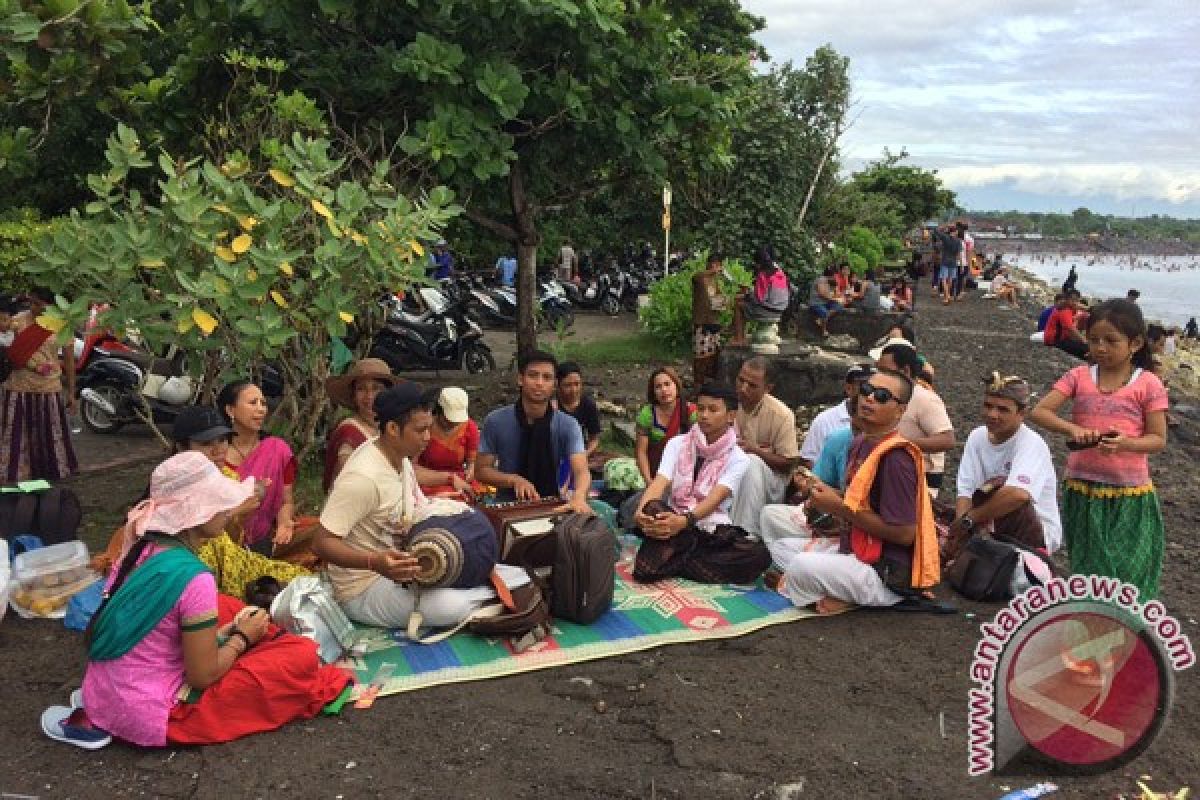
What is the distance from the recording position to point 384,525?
4.14 meters

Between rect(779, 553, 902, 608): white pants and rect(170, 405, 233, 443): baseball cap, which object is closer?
rect(170, 405, 233, 443): baseball cap

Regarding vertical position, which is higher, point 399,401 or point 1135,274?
point 1135,274

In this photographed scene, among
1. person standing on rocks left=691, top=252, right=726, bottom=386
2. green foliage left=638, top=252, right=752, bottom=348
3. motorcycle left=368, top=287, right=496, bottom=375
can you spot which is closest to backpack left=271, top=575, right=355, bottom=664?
person standing on rocks left=691, top=252, right=726, bottom=386

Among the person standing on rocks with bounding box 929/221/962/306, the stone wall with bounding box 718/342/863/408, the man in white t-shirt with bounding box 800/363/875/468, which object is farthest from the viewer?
the person standing on rocks with bounding box 929/221/962/306

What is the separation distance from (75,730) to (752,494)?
3.80m

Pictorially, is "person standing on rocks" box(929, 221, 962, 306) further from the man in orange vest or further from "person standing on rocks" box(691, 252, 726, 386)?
the man in orange vest

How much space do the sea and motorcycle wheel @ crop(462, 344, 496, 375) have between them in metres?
55.0

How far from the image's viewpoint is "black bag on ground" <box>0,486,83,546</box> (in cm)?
501

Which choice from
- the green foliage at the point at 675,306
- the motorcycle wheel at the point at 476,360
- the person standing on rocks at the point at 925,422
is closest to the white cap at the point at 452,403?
the person standing on rocks at the point at 925,422

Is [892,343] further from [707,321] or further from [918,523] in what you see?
[707,321]

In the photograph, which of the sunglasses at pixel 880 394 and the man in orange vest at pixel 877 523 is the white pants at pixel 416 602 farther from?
the sunglasses at pixel 880 394

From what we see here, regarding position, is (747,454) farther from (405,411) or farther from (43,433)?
(43,433)

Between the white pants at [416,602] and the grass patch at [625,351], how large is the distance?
7858 mm

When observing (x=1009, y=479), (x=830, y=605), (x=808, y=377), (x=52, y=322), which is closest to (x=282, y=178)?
(x=52, y=322)
